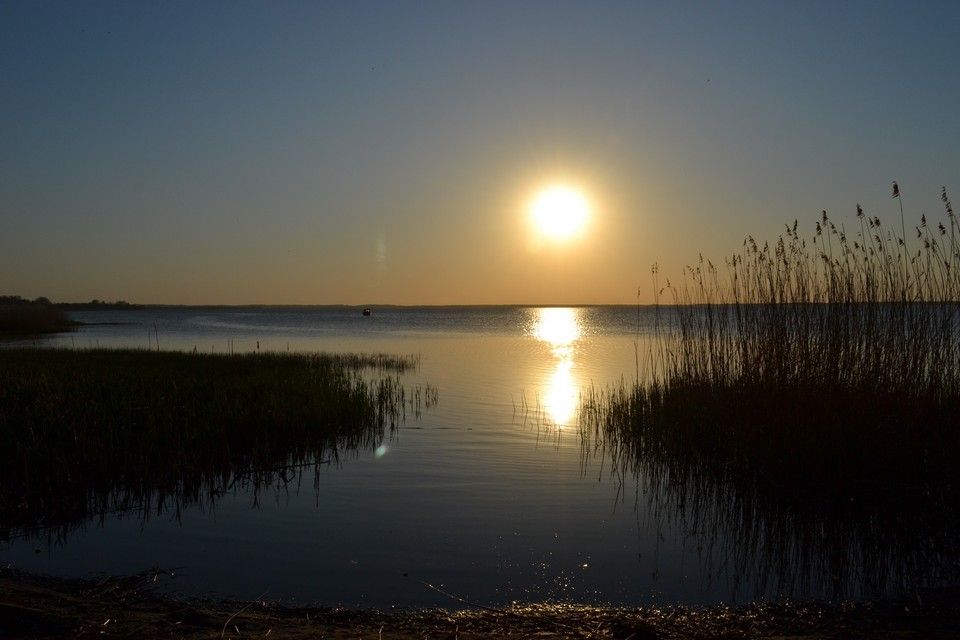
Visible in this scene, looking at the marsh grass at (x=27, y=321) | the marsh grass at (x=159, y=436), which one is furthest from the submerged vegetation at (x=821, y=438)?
the marsh grass at (x=27, y=321)

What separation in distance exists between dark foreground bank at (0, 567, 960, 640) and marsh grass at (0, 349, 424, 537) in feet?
8.30

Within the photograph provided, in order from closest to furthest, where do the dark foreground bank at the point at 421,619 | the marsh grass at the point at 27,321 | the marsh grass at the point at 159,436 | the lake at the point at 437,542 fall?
the dark foreground bank at the point at 421,619 → the lake at the point at 437,542 → the marsh grass at the point at 159,436 → the marsh grass at the point at 27,321

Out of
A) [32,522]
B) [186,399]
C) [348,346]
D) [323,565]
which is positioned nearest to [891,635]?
[323,565]

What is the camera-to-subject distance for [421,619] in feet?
15.4

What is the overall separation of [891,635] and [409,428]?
9.86 meters

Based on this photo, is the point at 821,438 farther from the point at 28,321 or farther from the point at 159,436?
the point at 28,321

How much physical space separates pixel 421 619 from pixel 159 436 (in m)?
6.26

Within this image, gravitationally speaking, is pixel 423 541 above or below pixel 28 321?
below

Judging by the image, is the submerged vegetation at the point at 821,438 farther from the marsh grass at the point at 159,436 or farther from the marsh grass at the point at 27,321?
the marsh grass at the point at 27,321

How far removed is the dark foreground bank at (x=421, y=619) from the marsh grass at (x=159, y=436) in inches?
99.6

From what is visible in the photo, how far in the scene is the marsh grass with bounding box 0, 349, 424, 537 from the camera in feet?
25.1

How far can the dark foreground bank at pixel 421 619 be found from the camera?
4.16 metres

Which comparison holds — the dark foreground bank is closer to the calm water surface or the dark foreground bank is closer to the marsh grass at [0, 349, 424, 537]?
the calm water surface

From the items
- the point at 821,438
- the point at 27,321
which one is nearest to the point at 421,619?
the point at 821,438
